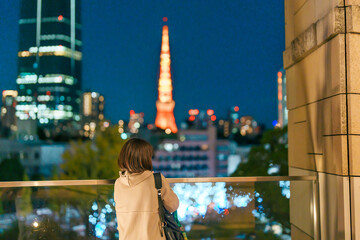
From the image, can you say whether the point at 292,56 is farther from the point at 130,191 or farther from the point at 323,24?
the point at 130,191

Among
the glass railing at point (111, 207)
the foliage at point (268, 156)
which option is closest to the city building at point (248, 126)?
the foliage at point (268, 156)

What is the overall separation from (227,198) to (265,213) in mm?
464

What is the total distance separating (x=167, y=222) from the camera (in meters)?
2.59

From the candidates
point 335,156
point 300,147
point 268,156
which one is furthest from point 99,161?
point 335,156

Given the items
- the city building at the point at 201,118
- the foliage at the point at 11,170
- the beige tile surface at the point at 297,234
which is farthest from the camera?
the city building at the point at 201,118

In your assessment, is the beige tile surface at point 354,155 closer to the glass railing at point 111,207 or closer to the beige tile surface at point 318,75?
the beige tile surface at point 318,75

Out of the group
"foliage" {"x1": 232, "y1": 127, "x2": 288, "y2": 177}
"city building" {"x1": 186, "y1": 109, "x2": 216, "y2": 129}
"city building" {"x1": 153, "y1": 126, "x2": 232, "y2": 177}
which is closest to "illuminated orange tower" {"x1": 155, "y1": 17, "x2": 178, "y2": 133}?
"city building" {"x1": 153, "y1": 126, "x2": 232, "y2": 177}

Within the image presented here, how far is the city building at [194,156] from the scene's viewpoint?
9700 cm

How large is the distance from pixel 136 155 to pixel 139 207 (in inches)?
13.3

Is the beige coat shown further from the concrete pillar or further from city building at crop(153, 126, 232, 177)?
city building at crop(153, 126, 232, 177)

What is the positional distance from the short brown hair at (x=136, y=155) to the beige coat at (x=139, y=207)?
6 cm

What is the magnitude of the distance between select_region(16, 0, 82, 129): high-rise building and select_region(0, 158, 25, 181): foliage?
2493cm

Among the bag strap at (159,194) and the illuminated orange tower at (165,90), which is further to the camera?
the illuminated orange tower at (165,90)

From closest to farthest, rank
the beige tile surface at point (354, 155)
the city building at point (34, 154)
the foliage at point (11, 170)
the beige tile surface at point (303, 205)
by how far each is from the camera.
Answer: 1. the beige tile surface at point (354, 155)
2. the beige tile surface at point (303, 205)
3. the foliage at point (11, 170)
4. the city building at point (34, 154)
